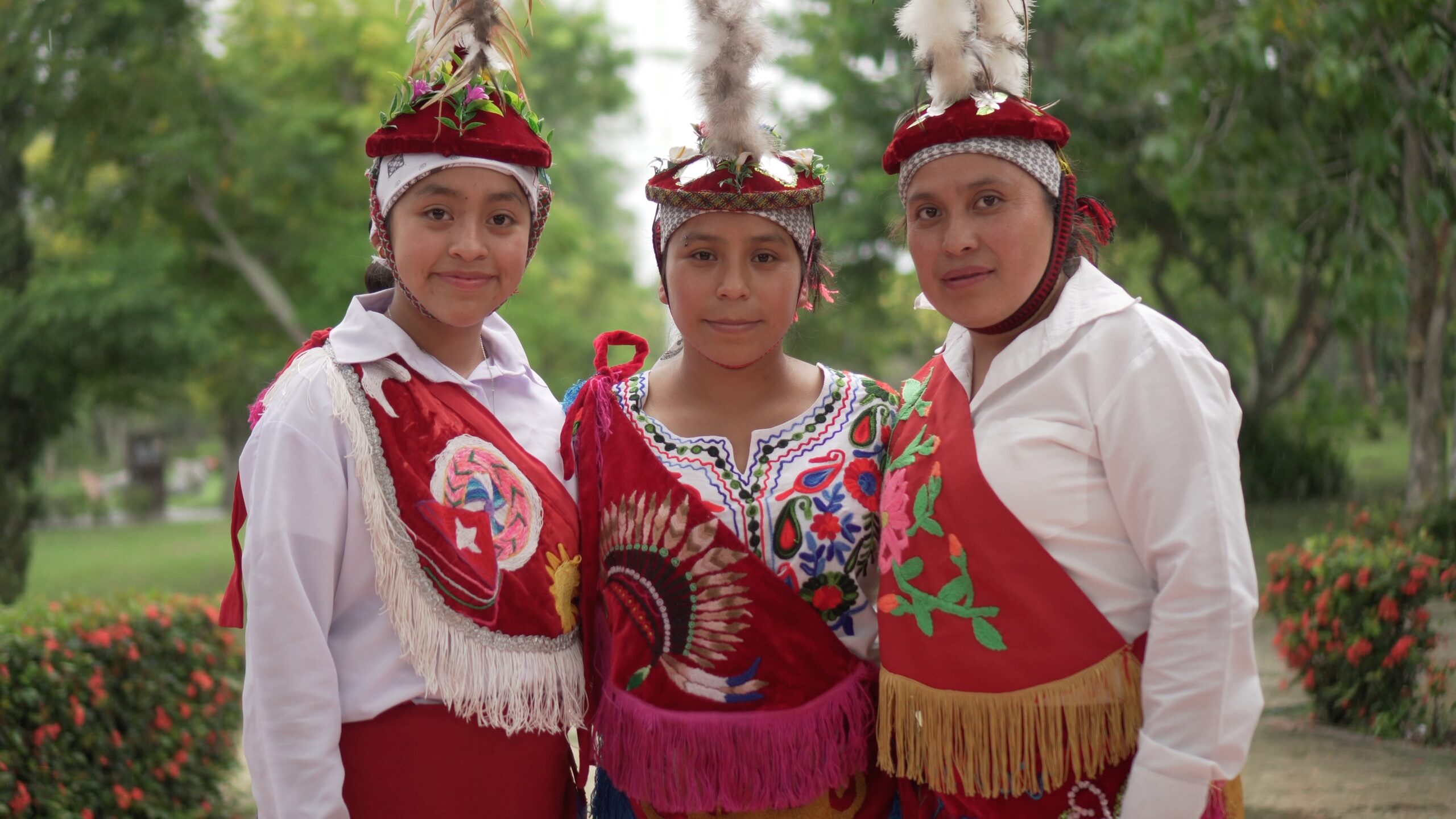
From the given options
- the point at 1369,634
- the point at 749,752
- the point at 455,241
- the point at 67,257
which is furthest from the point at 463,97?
the point at 67,257

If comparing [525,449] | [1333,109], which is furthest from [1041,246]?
[1333,109]

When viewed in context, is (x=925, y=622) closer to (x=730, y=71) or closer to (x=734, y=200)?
(x=734, y=200)

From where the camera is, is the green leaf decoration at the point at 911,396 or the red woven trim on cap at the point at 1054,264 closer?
the red woven trim on cap at the point at 1054,264

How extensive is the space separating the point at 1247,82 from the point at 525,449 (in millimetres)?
6407

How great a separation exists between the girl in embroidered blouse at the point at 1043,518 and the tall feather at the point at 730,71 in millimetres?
322

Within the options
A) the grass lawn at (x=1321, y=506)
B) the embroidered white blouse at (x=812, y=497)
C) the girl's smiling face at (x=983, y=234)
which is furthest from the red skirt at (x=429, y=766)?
the grass lawn at (x=1321, y=506)

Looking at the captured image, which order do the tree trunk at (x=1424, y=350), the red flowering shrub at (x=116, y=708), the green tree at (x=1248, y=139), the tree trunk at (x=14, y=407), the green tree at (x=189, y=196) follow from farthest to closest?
1. the green tree at (x=189, y=196)
2. the tree trunk at (x=14, y=407)
3. the tree trunk at (x=1424, y=350)
4. the green tree at (x=1248, y=139)
5. the red flowering shrub at (x=116, y=708)

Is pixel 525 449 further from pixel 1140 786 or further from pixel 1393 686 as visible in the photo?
pixel 1393 686

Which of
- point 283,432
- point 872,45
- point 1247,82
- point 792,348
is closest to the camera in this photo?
point 283,432

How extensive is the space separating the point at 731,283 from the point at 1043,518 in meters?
0.79

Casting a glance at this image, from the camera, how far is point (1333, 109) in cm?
786

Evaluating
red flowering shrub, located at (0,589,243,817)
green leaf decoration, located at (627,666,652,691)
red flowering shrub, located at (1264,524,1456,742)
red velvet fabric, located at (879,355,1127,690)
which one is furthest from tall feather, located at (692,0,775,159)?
red flowering shrub, located at (1264,524,1456,742)

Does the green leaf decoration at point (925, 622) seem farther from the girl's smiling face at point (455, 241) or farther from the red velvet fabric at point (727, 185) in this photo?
the girl's smiling face at point (455, 241)

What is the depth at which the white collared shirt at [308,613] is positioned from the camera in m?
2.24
